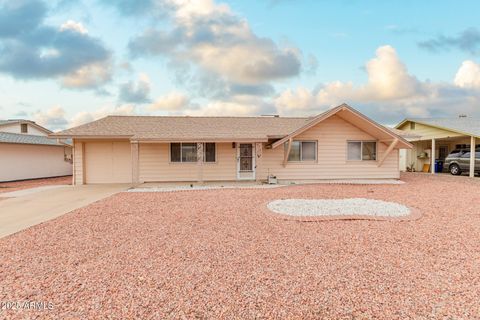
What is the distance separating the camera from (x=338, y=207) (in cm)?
753

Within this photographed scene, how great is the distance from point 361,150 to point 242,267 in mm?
12536

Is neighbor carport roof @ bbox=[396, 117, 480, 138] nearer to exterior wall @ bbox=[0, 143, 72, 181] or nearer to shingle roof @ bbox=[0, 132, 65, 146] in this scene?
shingle roof @ bbox=[0, 132, 65, 146]

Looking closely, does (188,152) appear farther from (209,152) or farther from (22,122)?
(22,122)

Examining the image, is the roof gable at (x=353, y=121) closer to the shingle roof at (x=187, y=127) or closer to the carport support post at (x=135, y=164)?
the shingle roof at (x=187, y=127)

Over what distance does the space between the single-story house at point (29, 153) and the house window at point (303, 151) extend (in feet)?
44.2

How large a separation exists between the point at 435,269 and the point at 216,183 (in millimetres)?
10342

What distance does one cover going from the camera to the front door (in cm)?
1382

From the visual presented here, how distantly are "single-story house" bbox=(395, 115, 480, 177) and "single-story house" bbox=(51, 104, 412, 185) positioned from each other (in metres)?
2.58

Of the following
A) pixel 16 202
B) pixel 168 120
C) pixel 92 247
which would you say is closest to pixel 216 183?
pixel 168 120

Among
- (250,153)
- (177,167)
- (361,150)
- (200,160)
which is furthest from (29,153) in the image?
(361,150)

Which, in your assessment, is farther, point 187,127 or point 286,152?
point 187,127

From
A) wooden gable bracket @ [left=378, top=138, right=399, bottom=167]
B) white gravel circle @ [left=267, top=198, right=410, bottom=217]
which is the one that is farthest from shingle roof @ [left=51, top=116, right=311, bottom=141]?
white gravel circle @ [left=267, top=198, right=410, bottom=217]

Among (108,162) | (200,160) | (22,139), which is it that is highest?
(22,139)

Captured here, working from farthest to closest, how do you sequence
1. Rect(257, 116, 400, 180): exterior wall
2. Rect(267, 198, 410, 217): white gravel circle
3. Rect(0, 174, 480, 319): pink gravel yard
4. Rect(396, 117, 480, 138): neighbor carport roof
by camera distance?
1. Rect(396, 117, 480, 138): neighbor carport roof
2. Rect(257, 116, 400, 180): exterior wall
3. Rect(267, 198, 410, 217): white gravel circle
4. Rect(0, 174, 480, 319): pink gravel yard
